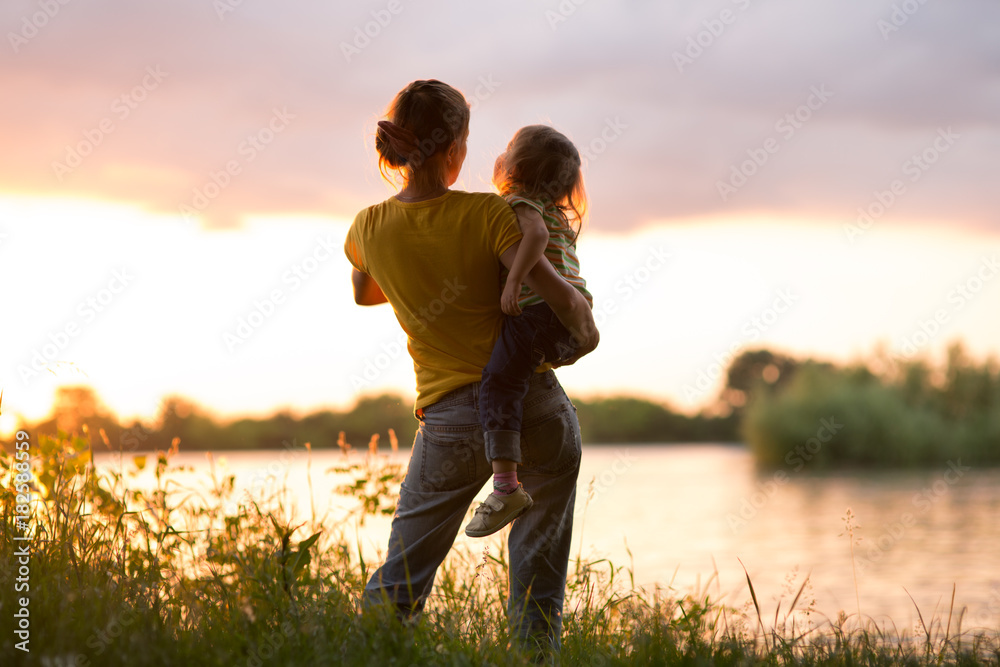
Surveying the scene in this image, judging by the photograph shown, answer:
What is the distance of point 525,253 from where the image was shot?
238cm

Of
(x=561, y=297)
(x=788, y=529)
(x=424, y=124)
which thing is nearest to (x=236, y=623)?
(x=561, y=297)

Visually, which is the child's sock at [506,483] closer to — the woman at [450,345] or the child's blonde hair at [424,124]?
the woman at [450,345]

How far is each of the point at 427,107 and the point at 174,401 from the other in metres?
2.53

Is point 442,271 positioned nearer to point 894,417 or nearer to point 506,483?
point 506,483

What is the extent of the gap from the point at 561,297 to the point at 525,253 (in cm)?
19

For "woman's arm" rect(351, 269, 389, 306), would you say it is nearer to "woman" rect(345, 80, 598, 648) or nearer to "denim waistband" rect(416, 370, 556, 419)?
"woman" rect(345, 80, 598, 648)

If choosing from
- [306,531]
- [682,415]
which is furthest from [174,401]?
[682,415]

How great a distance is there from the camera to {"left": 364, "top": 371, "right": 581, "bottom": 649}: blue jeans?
257 cm

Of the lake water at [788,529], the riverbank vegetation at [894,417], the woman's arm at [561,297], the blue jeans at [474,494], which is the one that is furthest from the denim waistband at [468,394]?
the riverbank vegetation at [894,417]

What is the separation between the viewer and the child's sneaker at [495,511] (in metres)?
2.53

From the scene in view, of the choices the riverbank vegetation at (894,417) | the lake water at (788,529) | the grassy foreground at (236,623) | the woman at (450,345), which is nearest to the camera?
the grassy foreground at (236,623)

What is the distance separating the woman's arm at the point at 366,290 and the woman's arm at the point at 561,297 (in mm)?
537

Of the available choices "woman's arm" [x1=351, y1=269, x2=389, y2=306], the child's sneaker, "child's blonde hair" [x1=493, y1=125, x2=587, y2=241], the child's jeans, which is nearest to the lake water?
the child's sneaker

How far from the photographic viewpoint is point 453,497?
2600 millimetres
